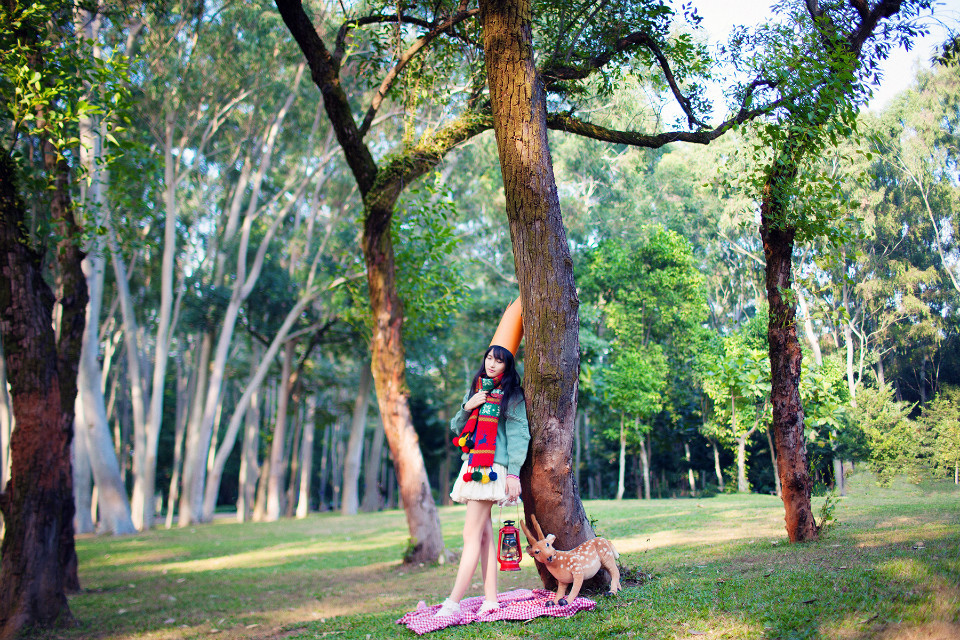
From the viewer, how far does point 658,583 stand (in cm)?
463

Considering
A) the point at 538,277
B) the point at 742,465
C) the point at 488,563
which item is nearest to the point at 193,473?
the point at 742,465

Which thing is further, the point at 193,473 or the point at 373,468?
the point at 373,468

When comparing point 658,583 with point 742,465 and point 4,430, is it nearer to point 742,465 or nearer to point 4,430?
point 742,465

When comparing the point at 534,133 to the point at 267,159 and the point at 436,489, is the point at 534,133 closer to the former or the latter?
the point at 267,159

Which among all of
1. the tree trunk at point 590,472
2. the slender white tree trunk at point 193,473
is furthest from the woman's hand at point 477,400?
the tree trunk at point 590,472

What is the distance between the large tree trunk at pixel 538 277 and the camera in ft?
14.3

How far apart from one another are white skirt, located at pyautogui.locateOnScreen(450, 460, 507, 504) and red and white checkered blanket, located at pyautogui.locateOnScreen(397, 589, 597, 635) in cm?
71

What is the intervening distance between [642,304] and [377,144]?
885 centimetres

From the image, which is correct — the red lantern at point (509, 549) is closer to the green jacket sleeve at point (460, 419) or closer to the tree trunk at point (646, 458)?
the green jacket sleeve at point (460, 419)

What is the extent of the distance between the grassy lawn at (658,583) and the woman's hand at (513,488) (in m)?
0.77

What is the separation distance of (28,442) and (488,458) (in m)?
4.42

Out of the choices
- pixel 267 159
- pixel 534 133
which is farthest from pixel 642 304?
pixel 534 133

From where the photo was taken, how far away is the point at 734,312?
55.6ft

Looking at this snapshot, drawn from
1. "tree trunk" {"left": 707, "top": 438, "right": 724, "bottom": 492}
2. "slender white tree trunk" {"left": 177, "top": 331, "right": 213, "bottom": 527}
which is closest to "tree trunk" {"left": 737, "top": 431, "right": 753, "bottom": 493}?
"tree trunk" {"left": 707, "top": 438, "right": 724, "bottom": 492}
